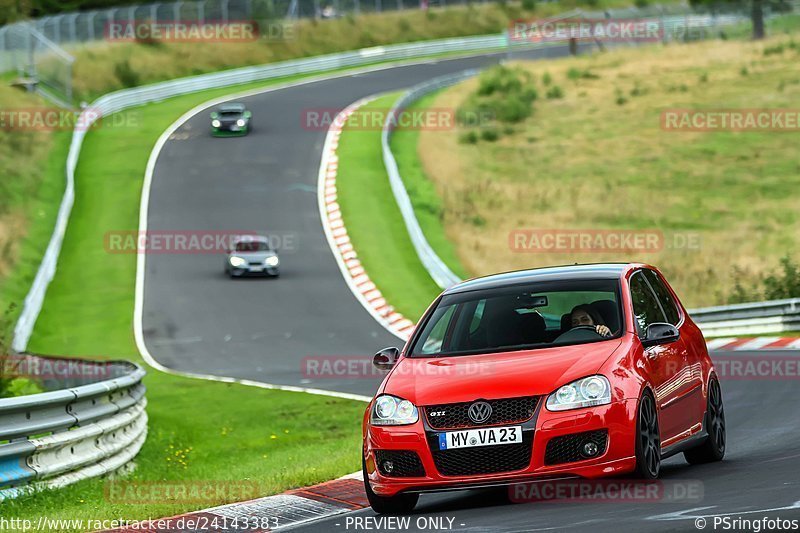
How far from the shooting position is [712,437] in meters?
10.8

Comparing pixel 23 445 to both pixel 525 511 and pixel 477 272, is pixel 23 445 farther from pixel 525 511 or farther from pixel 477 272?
pixel 477 272

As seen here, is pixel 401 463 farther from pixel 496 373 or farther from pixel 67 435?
pixel 67 435

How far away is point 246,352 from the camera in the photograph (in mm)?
28484

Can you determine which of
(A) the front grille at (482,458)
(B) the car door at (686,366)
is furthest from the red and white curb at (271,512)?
(B) the car door at (686,366)

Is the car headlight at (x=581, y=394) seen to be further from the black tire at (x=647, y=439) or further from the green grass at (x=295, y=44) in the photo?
the green grass at (x=295, y=44)

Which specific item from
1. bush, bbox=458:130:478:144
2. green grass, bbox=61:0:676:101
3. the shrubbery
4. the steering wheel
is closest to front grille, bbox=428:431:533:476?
the steering wheel

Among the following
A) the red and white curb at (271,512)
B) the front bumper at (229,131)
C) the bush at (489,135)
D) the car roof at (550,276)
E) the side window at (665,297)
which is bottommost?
the bush at (489,135)

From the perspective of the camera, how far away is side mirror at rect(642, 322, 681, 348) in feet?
31.7

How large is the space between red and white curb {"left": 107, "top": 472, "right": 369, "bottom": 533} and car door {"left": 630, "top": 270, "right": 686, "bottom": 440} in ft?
7.35

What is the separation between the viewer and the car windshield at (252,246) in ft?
123

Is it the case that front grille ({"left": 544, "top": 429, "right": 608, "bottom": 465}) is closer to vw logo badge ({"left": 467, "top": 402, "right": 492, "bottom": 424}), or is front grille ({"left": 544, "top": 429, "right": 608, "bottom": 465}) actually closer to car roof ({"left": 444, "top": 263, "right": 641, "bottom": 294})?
vw logo badge ({"left": 467, "top": 402, "right": 492, "bottom": 424})

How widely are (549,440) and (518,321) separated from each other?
4.68 ft

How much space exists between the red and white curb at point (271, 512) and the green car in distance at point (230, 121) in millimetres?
43221

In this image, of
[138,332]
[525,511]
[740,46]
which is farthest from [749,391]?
[740,46]
